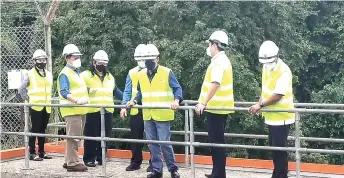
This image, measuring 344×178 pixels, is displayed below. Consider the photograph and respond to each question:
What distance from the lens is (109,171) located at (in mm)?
7910

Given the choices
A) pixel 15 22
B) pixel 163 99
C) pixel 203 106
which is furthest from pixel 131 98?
pixel 15 22

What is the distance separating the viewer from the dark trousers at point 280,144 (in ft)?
20.7

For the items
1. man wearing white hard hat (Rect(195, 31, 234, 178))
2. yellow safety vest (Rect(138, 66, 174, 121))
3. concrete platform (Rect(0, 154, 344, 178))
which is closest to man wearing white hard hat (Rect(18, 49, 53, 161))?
concrete platform (Rect(0, 154, 344, 178))

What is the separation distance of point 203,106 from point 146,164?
244cm

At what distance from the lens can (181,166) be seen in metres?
8.20

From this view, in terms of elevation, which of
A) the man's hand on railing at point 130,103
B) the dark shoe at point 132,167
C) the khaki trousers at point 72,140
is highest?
the man's hand on railing at point 130,103

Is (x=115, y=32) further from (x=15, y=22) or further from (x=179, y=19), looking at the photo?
(x=15, y=22)

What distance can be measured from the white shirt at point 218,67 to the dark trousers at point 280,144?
2.71 feet

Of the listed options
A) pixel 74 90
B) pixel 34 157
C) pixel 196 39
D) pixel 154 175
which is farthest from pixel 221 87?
pixel 196 39

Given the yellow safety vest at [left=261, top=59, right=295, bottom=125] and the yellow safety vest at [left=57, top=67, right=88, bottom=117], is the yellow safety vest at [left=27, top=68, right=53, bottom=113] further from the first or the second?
the yellow safety vest at [left=261, top=59, right=295, bottom=125]

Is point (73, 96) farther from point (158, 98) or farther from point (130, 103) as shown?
point (158, 98)

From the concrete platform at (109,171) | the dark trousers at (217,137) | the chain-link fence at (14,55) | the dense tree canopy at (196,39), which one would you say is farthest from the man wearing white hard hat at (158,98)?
the dense tree canopy at (196,39)

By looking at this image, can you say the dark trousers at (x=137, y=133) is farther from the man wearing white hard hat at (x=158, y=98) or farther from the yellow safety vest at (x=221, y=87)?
the yellow safety vest at (x=221, y=87)

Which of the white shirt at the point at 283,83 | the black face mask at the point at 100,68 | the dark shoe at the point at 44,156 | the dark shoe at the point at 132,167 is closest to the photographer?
the white shirt at the point at 283,83
